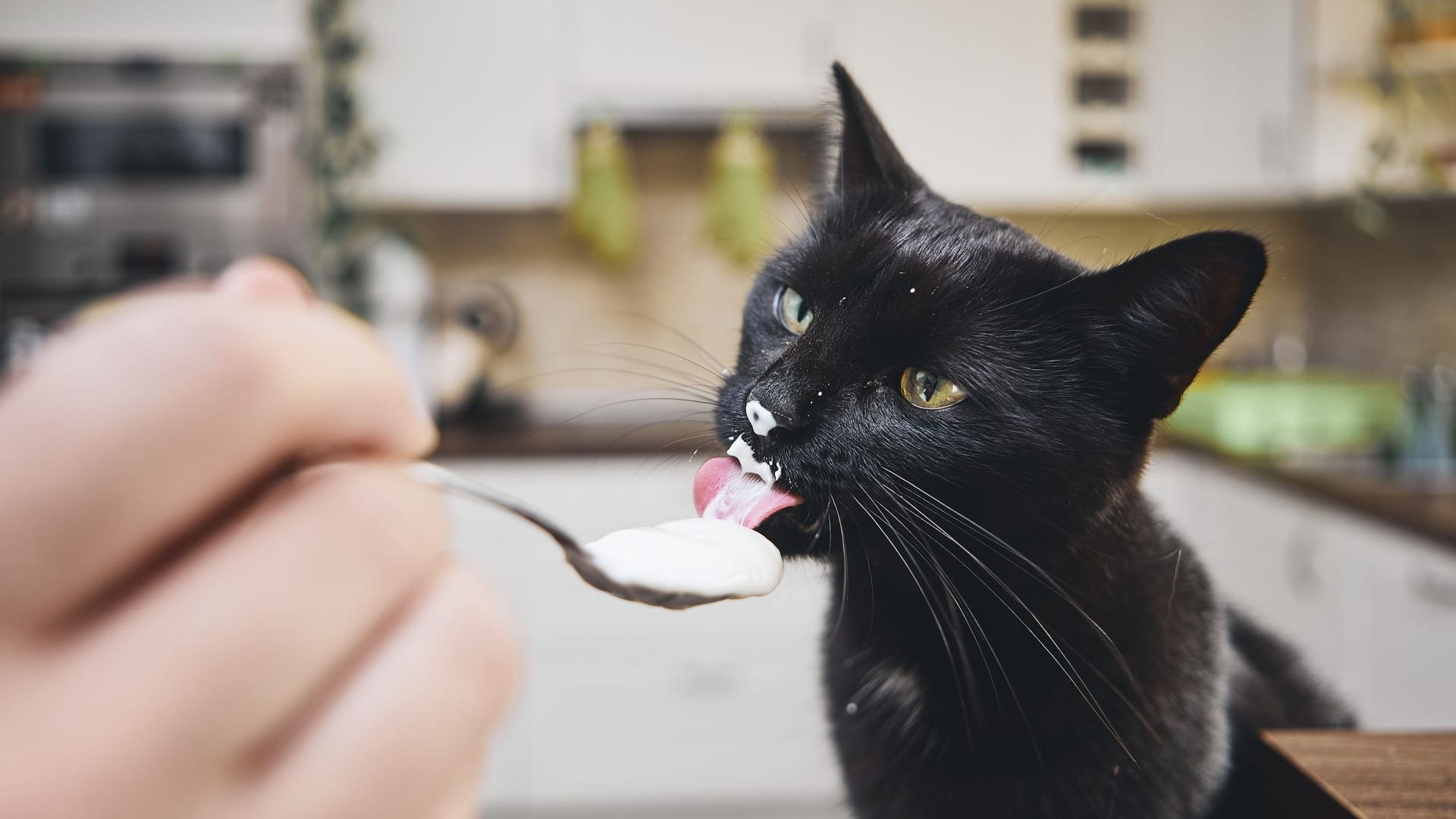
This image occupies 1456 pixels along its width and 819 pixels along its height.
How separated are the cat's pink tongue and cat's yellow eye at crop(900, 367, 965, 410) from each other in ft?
0.24

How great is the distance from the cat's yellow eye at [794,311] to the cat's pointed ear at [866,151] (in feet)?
0.20

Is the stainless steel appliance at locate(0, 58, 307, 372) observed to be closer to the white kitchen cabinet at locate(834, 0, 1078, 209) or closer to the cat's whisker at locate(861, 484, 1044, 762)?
the white kitchen cabinet at locate(834, 0, 1078, 209)

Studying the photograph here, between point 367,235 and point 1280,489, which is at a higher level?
point 367,235

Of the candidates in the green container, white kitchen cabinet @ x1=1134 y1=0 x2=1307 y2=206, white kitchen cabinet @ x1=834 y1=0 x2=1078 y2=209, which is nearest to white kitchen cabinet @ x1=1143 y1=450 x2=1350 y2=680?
the green container

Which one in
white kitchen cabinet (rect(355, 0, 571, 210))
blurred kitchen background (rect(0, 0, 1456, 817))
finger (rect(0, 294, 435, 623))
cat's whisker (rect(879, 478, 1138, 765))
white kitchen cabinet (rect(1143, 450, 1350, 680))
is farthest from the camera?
white kitchen cabinet (rect(355, 0, 571, 210))

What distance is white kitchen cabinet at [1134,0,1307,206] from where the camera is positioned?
2.55m

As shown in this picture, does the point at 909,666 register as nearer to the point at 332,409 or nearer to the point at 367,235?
the point at 332,409

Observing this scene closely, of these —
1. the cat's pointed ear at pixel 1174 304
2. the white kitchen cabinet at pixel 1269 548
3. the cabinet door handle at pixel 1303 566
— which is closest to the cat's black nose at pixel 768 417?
the cat's pointed ear at pixel 1174 304

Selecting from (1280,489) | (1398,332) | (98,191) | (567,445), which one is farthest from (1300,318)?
(98,191)

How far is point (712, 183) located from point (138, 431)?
3.01 metres

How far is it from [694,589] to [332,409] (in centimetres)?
9

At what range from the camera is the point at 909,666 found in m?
0.39

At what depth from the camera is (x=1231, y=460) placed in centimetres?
223

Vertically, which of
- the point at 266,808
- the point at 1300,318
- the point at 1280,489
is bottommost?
the point at 1280,489
